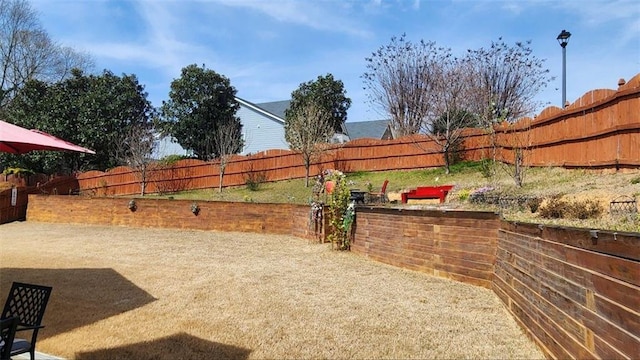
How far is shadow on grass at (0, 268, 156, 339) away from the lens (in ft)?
17.0

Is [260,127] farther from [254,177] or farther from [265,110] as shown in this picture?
[254,177]

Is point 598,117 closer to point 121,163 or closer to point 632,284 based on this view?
point 632,284

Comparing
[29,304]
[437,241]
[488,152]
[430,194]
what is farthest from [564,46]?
[29,304]

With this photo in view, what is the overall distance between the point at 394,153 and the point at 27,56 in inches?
1163

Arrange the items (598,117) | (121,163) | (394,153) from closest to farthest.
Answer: (598,117), (394,153), (121,163)

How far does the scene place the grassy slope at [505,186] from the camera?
650cm

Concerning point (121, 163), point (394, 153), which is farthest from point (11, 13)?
point (394, 153)

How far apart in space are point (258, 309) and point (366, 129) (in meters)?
31.0

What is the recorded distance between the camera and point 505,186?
11.3 metres

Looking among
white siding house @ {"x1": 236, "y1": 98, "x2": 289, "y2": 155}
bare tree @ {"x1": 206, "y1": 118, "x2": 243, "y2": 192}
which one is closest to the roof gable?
white siding house @ {"x1": 236, "y1": 98, "x2": 289, "y2": 155}

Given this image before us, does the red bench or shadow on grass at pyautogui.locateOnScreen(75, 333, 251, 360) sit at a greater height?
the red bench

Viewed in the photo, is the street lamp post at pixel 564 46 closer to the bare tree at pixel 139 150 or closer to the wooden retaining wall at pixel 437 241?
the wooden retaining wall at pixel 437 241

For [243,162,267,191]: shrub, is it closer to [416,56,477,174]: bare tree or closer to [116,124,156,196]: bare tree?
[116,124,156,196]: bare tree

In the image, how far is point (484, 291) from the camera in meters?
5.91
